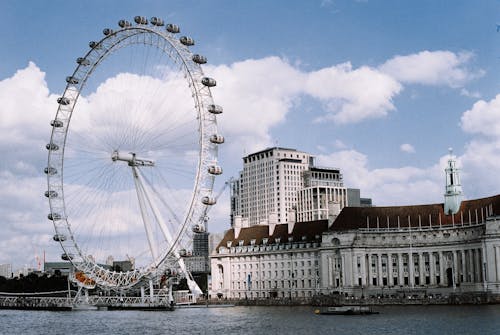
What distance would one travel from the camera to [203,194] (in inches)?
4099

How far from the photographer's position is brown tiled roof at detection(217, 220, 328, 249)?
160375mm

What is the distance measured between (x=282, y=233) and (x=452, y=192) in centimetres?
3884

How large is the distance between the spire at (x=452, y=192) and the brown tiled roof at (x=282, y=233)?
2563cm

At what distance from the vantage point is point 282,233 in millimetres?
167625

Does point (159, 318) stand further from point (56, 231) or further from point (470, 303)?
point (470, 303)

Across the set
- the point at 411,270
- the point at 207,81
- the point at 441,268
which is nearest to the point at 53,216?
the point at 207,81

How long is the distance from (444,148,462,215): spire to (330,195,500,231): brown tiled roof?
3.61 ft

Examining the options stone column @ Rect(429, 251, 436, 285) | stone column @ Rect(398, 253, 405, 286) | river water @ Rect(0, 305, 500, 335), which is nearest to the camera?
river water @ Rect(0, 305, 500, 335)

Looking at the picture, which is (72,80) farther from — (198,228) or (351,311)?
(351,311)

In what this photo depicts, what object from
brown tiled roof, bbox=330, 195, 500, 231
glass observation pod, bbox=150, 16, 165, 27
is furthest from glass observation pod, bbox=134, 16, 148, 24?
brown tiled roof, bbox=330, 195, 500, 231

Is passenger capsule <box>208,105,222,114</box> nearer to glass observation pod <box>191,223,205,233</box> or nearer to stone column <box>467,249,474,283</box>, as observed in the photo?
glass observation pod <box>191,223,205,233</box>

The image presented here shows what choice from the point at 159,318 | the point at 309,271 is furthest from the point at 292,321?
the point at 309,271

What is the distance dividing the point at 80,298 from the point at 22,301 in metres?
31.7

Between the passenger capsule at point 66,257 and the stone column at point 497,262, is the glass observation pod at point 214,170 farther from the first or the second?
the stone column at point 497,262
